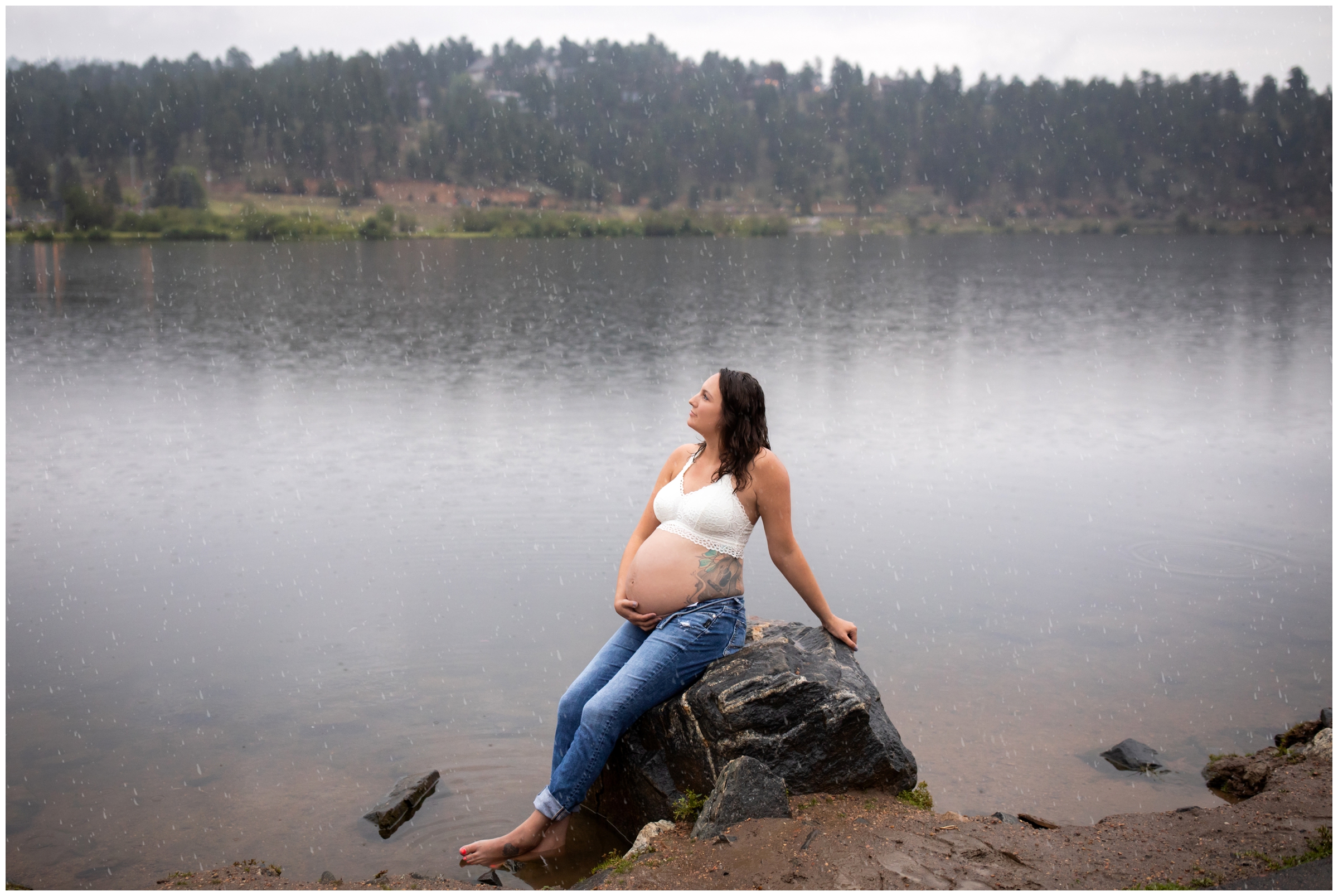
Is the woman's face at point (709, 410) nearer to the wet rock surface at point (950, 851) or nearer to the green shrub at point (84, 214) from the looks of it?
the wet rock surface at point (950, 851)

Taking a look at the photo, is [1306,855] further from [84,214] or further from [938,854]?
[84,214]

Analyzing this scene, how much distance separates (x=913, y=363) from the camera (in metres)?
23.8

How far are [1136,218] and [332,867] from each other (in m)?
145

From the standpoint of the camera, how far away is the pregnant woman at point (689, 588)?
5594mm

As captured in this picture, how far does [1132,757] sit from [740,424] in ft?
11.6

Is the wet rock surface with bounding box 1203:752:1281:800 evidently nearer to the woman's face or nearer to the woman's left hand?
the woman's left hand

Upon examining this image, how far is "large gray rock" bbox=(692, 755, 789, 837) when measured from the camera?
5.16 metres

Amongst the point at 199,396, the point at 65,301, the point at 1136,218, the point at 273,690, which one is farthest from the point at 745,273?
the point at 1136,218

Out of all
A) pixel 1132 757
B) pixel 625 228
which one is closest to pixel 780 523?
pixel 1132 757

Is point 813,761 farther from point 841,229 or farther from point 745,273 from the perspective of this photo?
point 841,229

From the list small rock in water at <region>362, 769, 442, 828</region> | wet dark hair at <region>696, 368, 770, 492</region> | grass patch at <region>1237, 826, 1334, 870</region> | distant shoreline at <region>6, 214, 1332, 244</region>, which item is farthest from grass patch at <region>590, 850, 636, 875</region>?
distant shoreline at <region>6, 214, 1332, 244</region>

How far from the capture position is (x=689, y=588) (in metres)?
5.69

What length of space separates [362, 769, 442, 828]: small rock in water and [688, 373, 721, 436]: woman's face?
265 cm

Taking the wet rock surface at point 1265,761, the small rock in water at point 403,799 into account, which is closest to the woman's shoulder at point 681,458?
the small rock in water at point 403,799
